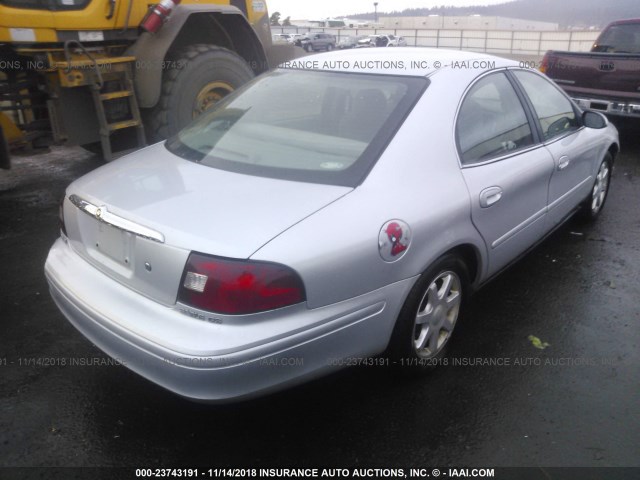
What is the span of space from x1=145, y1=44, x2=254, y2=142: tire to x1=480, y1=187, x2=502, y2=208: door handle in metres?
4.02

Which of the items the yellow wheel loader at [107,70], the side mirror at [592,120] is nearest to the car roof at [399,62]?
the side mirror at [592,120]

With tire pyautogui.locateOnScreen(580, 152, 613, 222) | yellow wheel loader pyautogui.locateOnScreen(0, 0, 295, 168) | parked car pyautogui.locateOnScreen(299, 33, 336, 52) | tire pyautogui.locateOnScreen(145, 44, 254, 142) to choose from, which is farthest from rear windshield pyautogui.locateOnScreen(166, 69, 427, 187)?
parked car pyautogui.locateOnScreen(299, 33, 336, 52)

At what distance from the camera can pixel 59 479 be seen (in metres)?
2.24

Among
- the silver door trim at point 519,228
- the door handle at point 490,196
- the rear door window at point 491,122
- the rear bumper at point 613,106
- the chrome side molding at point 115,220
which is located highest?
the rear door window at point 491,122

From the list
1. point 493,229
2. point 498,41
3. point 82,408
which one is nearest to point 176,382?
point 82,408

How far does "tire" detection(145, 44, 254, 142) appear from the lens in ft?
A: 19.4

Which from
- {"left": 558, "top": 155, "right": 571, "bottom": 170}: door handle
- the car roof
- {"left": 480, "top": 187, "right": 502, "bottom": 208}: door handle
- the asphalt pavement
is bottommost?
the asphalt pavement

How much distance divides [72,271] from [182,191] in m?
0.69

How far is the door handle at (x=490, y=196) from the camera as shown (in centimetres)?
285

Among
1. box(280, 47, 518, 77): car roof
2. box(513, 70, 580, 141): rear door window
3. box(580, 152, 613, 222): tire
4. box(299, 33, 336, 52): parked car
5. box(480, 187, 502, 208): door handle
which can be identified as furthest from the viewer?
box(299, 33, 336, 52): parked car

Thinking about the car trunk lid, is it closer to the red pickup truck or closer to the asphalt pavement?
the asphalt pavement

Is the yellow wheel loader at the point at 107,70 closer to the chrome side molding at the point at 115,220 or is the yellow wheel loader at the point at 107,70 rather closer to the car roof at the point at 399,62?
the car roof at the point at 399,62

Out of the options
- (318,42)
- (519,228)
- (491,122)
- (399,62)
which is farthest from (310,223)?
(318,42)

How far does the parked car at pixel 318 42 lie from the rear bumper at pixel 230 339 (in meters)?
36.0
